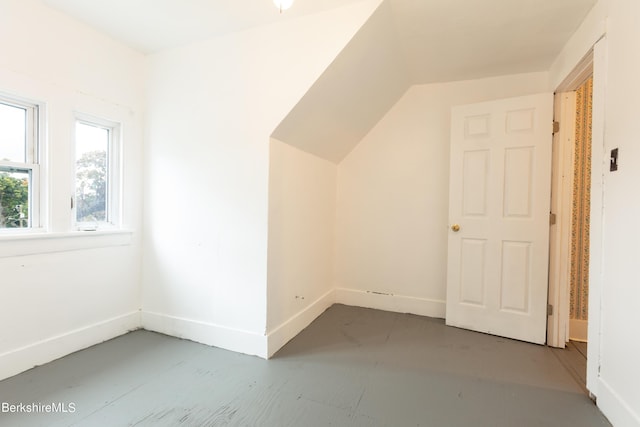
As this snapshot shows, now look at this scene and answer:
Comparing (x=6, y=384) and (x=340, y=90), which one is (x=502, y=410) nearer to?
(x=340, y=90)

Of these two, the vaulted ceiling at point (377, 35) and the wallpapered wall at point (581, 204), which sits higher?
the vaulted ceiling at point (377, 35)

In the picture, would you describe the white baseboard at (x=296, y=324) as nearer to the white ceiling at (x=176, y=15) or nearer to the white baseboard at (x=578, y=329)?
the white baseboard at (x=578, y=329)

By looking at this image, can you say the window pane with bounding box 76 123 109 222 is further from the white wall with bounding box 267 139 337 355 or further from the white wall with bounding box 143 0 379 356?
the white wall with bounding box 267 139 337 355

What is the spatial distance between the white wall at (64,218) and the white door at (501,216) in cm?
297

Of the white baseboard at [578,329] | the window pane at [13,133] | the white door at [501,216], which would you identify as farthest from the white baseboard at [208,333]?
the white baseboard at [578,329]

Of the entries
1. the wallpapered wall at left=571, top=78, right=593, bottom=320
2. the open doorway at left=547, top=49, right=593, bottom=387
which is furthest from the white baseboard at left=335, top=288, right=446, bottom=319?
the wallpapered wall at left=571, top=78, right=593, bottom=320

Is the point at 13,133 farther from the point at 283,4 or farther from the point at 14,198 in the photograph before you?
the point at 283,4

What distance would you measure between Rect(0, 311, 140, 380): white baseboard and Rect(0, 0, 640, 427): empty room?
1 centimetres

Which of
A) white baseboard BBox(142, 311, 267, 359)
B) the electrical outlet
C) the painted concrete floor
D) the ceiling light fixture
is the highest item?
the ceiling light fixture

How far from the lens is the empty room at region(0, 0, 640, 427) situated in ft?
5.38

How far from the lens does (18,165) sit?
Result: 1.94 m

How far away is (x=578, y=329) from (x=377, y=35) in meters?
2.99

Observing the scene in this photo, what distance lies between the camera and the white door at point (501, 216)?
246cm

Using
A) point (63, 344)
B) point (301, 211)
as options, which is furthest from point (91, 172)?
point (301, 211)
